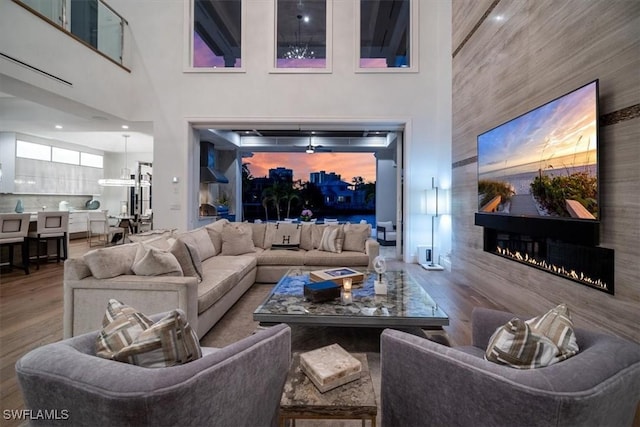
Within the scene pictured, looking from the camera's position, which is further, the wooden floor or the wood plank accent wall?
the wooden floor

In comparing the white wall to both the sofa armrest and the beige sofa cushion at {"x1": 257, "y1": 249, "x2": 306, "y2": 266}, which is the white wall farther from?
the sofa armrest

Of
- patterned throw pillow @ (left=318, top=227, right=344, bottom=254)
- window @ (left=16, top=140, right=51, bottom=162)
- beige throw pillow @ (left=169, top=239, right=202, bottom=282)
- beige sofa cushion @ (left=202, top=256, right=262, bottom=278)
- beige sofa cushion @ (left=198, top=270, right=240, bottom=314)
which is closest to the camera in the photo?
beige sofa cushion @ (left=198, top=270, right=240, bottom=314)

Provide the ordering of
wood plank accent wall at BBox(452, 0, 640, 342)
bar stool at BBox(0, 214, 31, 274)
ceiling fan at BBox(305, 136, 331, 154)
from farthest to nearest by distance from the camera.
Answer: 1. ceiling fan at BBox(305, 136, 331, 154)
2. bar stool at BBox(0, 214, 31, 274)
3. wood plank accent wall at BBox(452, 0, 640, 342)

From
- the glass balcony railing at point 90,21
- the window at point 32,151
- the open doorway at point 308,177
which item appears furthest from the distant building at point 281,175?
the window at point 32,151

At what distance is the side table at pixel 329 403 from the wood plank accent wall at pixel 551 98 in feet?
6.44

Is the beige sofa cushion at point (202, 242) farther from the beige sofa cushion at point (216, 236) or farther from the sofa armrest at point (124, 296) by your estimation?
the sofa armrest at point (124, 296)

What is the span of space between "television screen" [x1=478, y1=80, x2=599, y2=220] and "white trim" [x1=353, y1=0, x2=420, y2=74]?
282 cm

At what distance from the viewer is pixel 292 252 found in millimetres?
4195

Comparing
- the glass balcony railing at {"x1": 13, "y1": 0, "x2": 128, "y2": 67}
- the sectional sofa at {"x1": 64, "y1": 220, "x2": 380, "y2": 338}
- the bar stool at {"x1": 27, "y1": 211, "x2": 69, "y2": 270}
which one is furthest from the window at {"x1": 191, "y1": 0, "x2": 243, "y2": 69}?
the bar stool at {"x1": 27, "y1": 211, "x2": 69, "y2": 270}

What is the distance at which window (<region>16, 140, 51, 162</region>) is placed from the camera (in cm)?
748

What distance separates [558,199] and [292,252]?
10.0 feet

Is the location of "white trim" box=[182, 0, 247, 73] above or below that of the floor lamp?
above

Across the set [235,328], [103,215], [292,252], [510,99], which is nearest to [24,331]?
[235,328]

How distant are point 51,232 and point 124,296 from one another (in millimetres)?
4617
